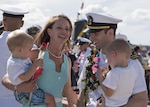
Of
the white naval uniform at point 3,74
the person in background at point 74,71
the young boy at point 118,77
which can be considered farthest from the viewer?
the person in background at point 74,71

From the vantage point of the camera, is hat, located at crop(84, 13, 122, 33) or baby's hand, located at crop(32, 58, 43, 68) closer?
baby's hand, located at crop(32, 58, 43, 68)

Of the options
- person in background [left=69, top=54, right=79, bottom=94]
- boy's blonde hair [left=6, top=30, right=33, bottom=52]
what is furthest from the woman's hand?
person in background [left=69, top=54, right=79, bottom=94]

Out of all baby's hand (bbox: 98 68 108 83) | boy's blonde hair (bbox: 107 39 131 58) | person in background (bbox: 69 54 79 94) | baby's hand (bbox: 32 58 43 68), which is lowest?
person in background (bbox: 69 54 79 94)

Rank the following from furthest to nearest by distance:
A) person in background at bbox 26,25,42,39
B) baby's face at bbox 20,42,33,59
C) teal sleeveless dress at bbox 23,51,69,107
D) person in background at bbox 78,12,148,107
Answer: person in background at bbox 26,25,42,39 → teal sleeveless dress at bbox 23,51,69,107 → baby's face at bbox 20,42,33,59 → person in background at bbox 78,12,148,107

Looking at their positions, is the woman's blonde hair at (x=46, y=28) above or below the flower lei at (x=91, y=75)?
above

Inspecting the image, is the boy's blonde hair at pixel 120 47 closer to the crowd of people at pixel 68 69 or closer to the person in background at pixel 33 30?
the crowd of people at pixel 68 69

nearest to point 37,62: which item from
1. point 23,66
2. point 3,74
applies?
point 23,66

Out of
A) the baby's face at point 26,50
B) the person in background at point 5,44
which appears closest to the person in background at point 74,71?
the person in background at point 5,44

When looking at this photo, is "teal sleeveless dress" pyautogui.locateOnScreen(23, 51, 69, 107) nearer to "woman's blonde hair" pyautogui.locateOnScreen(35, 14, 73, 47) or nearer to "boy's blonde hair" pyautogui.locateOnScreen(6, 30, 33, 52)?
"woman's blonde hair" pyautogui.locateOnScreen(35, 14, 73, 47)

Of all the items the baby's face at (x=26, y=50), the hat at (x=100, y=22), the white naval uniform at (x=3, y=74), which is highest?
the hat at (x=100, y=22)

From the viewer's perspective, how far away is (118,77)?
307 cm

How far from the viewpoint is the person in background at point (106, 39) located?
325 cm

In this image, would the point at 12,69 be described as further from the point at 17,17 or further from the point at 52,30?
the point at 17,17

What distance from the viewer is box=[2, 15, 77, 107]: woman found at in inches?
138
